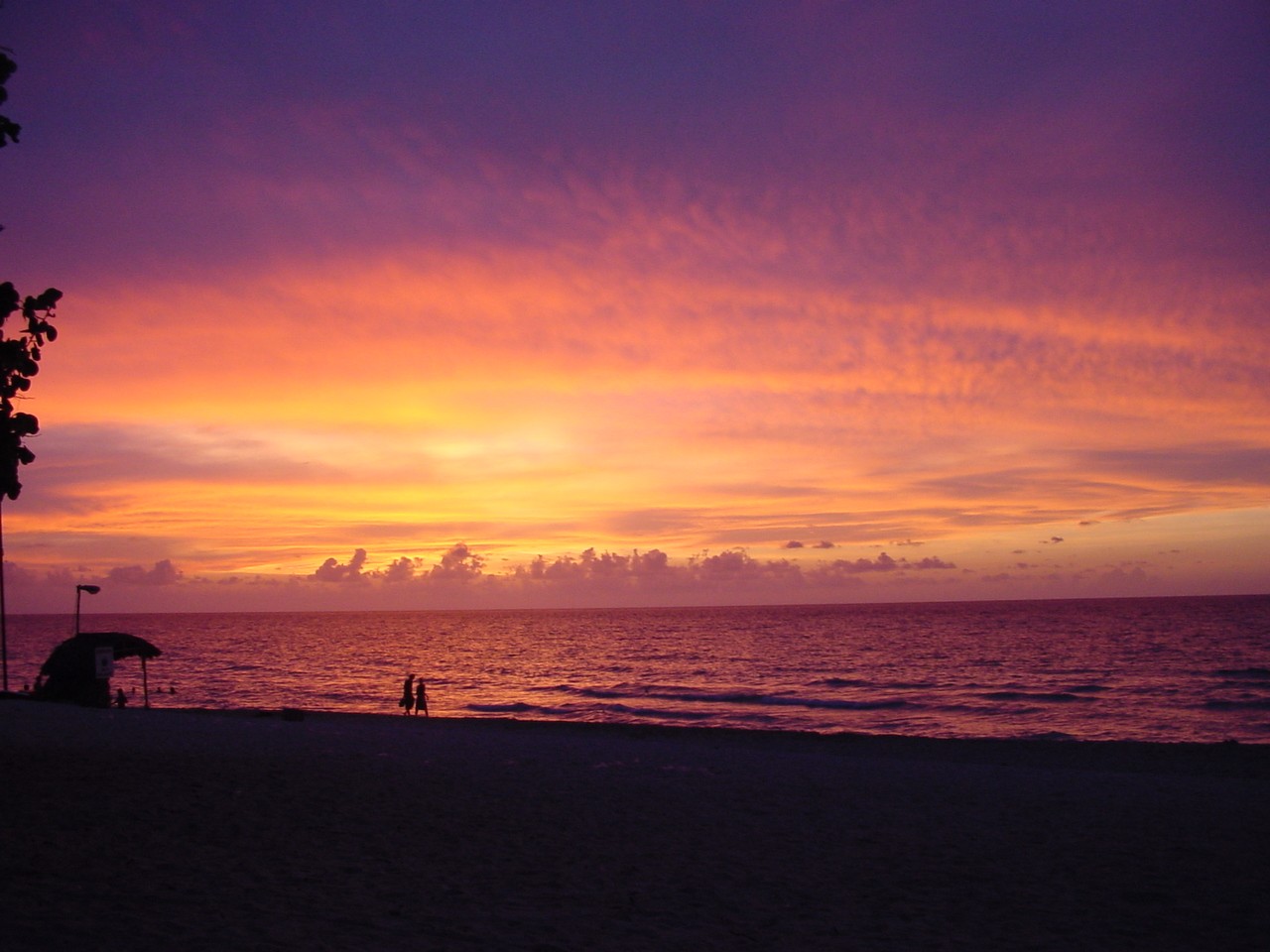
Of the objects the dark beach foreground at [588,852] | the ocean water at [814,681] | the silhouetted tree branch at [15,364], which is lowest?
the ocean water at [814,681]

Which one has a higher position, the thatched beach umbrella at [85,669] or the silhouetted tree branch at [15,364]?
the silhouetted tree branch at [15,364]

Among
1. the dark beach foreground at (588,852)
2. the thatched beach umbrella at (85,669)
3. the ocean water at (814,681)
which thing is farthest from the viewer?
the ocean water at (814,681)

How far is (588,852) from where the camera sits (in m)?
10.7

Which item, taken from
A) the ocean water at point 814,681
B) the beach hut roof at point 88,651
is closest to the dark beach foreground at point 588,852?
the beach hut roof at point 88,651

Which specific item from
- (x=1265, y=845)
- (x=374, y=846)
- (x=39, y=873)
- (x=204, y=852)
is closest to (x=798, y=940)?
(x=374, y=846)

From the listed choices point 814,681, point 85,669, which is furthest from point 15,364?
point 814,681

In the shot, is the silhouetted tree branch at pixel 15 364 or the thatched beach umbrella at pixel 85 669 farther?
the thatched beach umbrella at pixel 85 669

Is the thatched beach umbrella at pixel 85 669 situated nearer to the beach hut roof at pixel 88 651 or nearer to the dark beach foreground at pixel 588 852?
the beach hut roof at pixel 88 651

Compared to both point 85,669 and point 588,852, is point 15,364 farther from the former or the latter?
point 85,669

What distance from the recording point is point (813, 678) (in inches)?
2146

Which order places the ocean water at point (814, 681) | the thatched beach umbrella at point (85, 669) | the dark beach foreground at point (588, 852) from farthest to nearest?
the ocean water at point (814, 681)
the thatched beach umbrella at point (85, 669)
the dark beach foreground at point (588, 852)

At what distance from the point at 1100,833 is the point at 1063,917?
4300mm

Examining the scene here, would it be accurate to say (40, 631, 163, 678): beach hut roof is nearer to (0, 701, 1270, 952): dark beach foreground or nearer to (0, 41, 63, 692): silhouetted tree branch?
(0, 701, 1270, 952): dark beach foreground

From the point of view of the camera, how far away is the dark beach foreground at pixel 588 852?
779cm
